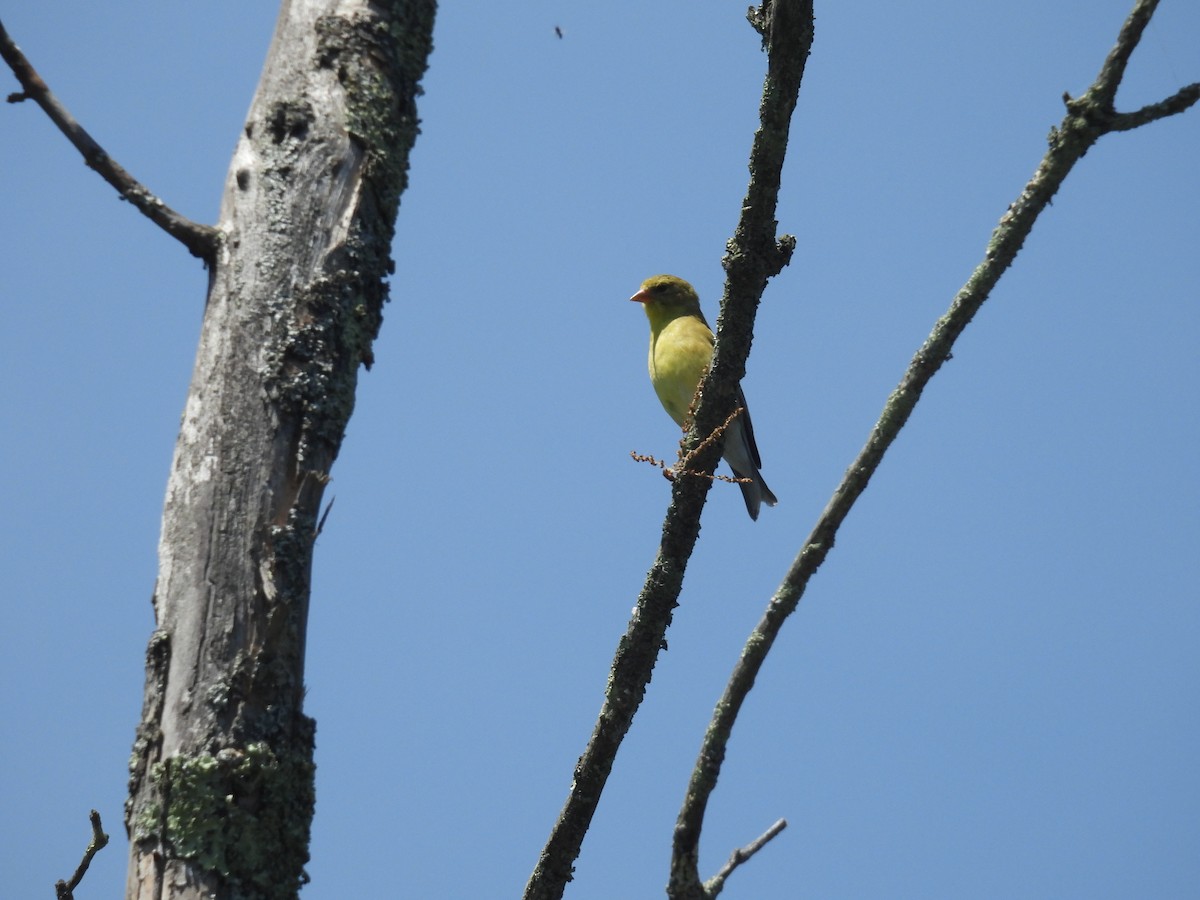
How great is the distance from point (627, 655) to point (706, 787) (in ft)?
1.86

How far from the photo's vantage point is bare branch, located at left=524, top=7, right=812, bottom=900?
126 inches

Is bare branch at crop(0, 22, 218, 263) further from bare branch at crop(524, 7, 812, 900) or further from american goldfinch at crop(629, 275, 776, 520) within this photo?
american goldfinch at crop(629, 275, 776, 520)

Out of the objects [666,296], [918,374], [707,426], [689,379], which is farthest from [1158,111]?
[666,296]

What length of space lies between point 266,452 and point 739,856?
172cm

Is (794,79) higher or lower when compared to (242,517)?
higher

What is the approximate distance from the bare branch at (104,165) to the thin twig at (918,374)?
1759mm

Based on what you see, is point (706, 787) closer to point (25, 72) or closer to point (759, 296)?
point (759, 296)

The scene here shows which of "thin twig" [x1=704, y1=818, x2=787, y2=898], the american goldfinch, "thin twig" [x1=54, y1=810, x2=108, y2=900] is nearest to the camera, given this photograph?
"thin twig" [x1=54, y1=810, x2=108, y2=900]

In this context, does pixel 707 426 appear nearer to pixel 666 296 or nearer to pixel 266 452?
pixel 266 452

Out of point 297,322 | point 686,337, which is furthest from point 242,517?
point 686,337

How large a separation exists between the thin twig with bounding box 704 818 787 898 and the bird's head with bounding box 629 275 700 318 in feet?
16.4

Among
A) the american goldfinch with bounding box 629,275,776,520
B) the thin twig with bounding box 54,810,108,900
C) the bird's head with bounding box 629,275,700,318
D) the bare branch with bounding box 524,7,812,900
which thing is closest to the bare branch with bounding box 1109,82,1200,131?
the bare branch with bounding box 524,7,812,900

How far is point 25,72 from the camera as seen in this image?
2842 millimetres

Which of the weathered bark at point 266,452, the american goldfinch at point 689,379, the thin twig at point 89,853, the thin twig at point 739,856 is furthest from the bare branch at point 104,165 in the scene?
the american goldfinch at point 689,379
